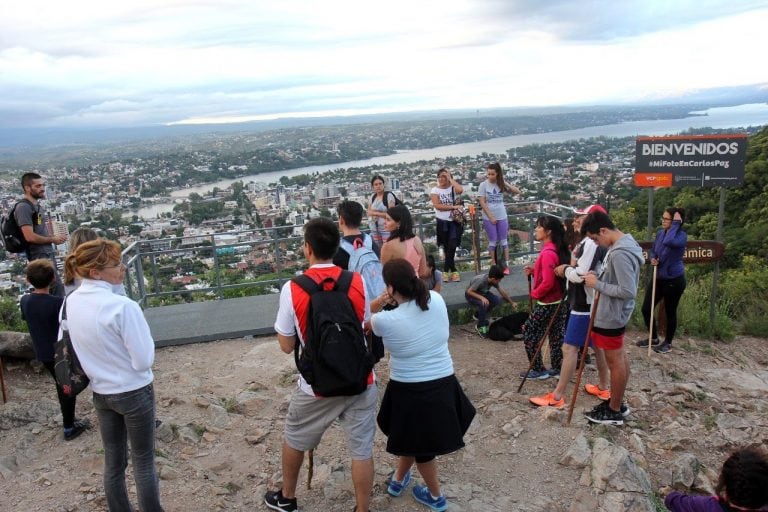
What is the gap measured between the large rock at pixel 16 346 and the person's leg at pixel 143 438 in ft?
11.8

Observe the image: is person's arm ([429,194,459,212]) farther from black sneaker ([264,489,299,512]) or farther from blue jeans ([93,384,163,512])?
blue jeans ([93,384,163,512])

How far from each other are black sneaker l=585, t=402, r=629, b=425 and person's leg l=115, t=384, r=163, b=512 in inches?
138

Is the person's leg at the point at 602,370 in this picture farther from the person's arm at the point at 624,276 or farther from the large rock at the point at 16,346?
the large rock at the point at 16,346

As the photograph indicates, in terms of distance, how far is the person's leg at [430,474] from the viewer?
3.51 m

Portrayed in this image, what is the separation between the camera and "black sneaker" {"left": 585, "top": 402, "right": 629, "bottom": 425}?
496 centimetres

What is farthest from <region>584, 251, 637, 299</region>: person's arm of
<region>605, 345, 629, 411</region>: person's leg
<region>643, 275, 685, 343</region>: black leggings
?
<region>643, 275, 685, 343</region>: black leggings

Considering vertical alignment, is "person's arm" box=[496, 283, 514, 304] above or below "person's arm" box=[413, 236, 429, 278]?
below

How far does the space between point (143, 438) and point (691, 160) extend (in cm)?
706

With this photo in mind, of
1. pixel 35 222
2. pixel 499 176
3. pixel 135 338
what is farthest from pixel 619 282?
pixel 35 222

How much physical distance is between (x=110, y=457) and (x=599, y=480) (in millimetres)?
3226

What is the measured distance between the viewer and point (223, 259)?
28.0 ft

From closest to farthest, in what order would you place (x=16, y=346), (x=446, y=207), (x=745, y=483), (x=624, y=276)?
1. (x=745, y=483)
2. (x=624, y=276)
3. (x=16, y=346)
4. (x=446, y=207)

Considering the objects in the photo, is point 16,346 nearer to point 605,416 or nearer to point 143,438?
point 143,438

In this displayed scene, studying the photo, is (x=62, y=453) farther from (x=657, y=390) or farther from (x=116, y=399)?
(x=657, y=390)
